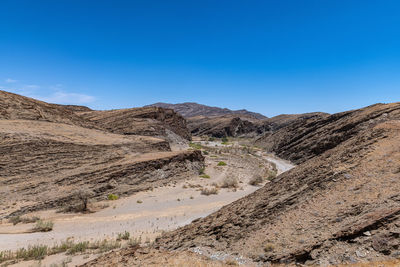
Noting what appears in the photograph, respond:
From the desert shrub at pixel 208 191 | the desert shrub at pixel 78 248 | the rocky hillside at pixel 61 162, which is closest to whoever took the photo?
the desert shrub at pixel 78 248

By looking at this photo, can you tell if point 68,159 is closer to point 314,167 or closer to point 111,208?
point 111,208

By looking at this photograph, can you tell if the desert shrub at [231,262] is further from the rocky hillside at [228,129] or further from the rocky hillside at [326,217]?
the rocky hillside at [228,129]

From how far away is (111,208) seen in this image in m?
15.8

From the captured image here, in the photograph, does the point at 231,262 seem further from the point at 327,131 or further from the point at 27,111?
the point at 327,131

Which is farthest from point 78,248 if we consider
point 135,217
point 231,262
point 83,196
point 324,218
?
point 324,218

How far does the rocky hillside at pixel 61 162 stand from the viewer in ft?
51.6

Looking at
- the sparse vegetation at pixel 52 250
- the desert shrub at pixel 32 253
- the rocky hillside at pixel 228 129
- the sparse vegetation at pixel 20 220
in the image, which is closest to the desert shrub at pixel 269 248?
the sparse vegetation at pixel 52 250

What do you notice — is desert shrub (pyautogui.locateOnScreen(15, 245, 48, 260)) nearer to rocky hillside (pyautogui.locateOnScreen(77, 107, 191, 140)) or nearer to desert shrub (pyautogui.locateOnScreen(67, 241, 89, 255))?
desert shrub (pyautogui.locateOnScreen(67, 241, 89, 255))

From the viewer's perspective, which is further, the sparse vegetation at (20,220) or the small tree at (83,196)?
the small tree at (83,196)

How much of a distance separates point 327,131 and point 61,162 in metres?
39.6

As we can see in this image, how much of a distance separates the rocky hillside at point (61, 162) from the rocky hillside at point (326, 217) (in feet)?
39.9

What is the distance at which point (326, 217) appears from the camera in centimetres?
516

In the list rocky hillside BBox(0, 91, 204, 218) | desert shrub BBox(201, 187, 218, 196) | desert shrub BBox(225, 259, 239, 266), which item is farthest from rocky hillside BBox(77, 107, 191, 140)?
desert shrub BBox(225, 259, 239, 266)

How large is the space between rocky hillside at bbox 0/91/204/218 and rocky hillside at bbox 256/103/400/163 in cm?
2127
